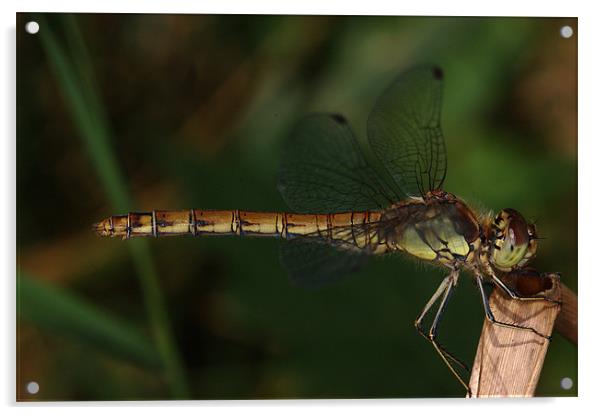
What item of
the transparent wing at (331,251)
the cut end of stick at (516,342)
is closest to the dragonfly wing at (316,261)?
the transparent wing at (331,251)

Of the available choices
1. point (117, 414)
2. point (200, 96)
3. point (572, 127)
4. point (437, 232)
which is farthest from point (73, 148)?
point (572, 127)

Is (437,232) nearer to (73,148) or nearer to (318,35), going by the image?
(318,35)

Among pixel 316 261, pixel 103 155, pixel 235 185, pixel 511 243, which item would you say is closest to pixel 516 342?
pixel 511 243

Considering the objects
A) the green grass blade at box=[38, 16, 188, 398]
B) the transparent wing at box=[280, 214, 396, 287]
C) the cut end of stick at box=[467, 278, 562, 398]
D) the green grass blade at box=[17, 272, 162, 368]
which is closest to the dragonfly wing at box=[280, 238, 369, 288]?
the transparent wing at box=[280, 214, 396, 287]

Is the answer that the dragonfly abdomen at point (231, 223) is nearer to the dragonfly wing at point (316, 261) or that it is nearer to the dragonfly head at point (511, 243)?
the dragonfly wing at point (316, 261)

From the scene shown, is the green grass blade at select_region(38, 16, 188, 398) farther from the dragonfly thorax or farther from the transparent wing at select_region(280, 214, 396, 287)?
the dragonfly thorax

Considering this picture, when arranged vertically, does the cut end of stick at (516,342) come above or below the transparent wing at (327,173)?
below
